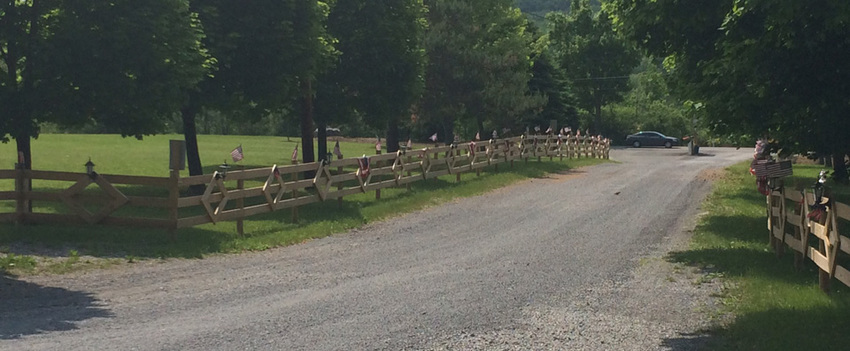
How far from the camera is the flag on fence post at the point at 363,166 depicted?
22.6 m

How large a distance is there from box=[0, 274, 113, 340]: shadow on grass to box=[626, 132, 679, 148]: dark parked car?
70.9 m

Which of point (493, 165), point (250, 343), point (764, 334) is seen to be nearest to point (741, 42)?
point (764, 334)

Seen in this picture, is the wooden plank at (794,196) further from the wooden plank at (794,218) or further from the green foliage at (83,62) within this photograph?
the green foliage at (83,62)

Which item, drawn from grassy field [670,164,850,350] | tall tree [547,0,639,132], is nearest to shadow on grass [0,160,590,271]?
grassy field [670,164,850,350]

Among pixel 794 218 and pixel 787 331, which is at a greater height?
pixel 794 218

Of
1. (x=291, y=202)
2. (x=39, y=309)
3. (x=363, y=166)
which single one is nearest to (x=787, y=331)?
(x=39, y=309)

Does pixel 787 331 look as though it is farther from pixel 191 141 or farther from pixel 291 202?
pixel 191 141

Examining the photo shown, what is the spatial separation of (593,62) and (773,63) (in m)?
78.2

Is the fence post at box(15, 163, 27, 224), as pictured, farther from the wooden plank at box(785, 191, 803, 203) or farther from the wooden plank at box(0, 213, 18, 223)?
the wooden plank at box(785, 191, 803, 203)

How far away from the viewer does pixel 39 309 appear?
33.9 ft

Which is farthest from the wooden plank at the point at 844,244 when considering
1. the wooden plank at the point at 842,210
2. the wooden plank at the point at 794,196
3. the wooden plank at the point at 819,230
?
the wooden plank at the point at 794,196

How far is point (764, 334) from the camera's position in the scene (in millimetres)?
8977

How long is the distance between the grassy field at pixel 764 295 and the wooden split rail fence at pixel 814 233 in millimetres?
257

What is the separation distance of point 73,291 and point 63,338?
2.81 metres
